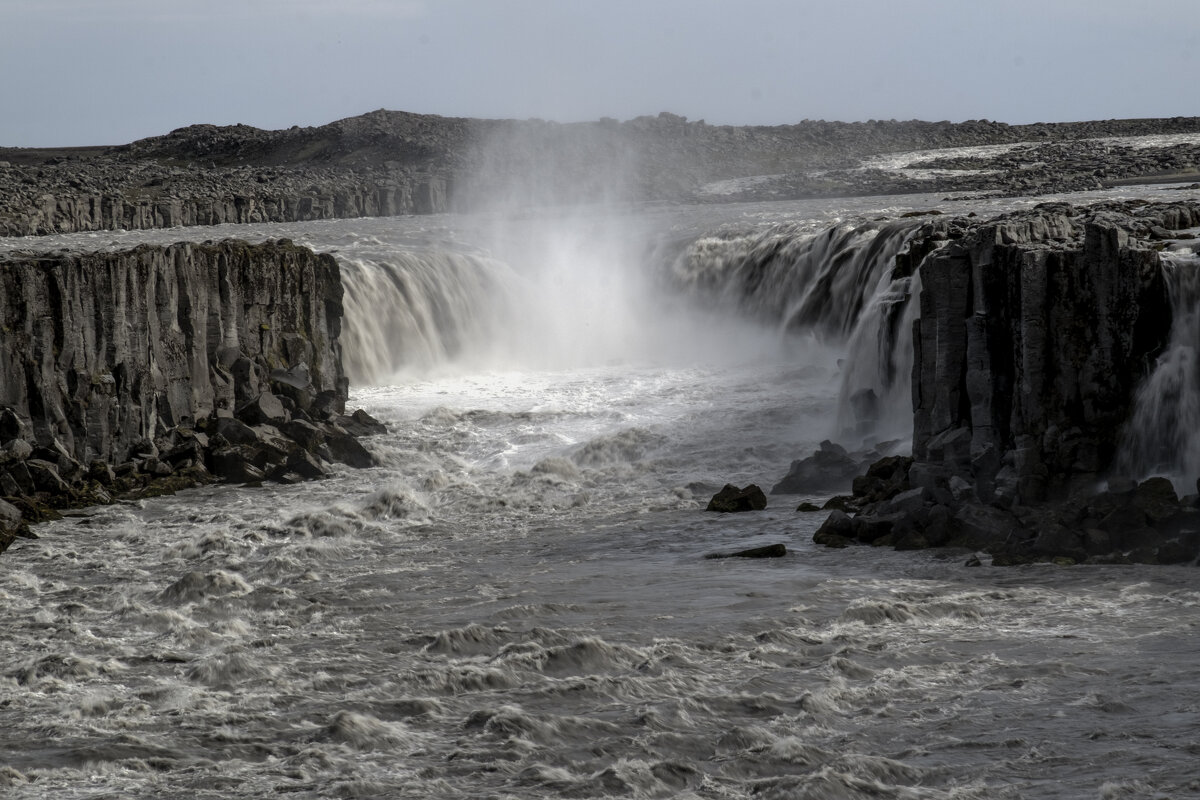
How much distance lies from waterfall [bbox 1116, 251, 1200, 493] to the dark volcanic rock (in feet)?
18.5

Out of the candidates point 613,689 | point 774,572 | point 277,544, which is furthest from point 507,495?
point 613,689

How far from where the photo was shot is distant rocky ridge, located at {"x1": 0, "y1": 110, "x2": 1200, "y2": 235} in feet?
210

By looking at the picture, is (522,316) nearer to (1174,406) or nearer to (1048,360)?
(1048,360)

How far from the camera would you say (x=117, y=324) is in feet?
89.6

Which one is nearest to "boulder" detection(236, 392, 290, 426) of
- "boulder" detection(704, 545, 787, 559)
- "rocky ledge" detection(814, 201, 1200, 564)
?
"boulder" detection(704, 545, 787, 559)

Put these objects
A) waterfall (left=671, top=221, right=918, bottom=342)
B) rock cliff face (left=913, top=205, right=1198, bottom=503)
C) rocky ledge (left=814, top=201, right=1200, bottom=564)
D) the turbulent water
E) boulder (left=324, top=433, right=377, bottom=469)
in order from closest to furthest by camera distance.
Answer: the turbulent water, rocky ledge (left=814, top=201, right=1200, bottom=564), rock cliff face (left=913, top=205, right=1198, bottom=503), boulder (left=324, top=433, right=377, bottom=469), waterfall (left=671, top=221, right=918, bottom=342)

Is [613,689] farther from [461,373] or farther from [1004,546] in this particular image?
[461,373]

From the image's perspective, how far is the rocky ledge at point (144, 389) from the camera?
2530cm

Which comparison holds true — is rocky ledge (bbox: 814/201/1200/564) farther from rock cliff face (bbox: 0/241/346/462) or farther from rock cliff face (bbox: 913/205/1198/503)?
rock cliff face (bbox: 0/241/346/462)

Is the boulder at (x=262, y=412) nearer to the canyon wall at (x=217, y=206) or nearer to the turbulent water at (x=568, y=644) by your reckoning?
the turbulent water at (x=568, y=644)

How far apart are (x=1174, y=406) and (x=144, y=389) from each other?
1774 centimetres

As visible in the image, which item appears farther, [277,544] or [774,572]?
[277,544]

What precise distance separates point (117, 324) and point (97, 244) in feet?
72.9

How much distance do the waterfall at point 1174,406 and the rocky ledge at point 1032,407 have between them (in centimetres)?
12
